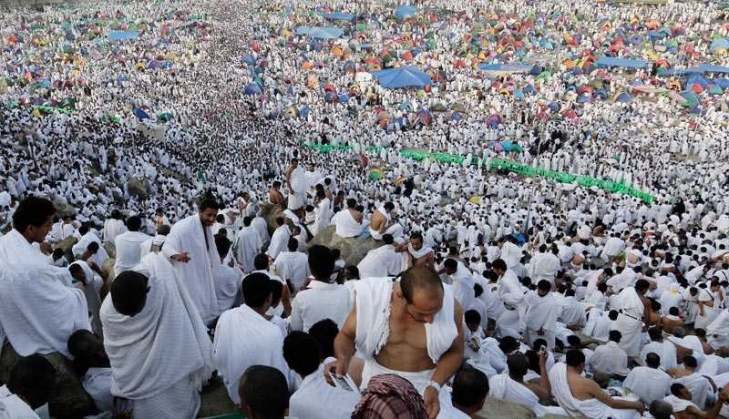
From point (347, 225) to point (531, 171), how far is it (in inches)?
406

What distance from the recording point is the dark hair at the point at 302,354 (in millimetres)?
2281

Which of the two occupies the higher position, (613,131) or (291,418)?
(291,418)

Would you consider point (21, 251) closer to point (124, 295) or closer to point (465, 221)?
point (124, 295)

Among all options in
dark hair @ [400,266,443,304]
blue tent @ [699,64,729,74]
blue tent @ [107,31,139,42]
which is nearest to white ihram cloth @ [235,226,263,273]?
dark hair @ [400,266,443,304]

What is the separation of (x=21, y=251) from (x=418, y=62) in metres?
24.6

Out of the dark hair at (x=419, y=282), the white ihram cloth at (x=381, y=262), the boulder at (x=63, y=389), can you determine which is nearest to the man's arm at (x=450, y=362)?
the dark hair at (x=419, y=282)

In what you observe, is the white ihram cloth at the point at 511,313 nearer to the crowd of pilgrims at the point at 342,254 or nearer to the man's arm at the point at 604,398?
the crowd of pilgrims at the point at 342,254

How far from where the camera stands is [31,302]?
2.62 m

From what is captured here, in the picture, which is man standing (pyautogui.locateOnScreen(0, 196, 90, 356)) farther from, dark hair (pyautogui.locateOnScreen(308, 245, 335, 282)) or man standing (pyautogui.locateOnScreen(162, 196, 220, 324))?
dark hair (pyautogui.locateOnScreen(308, 245, 335, 282))

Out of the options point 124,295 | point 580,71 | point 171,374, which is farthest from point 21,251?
point 580,71

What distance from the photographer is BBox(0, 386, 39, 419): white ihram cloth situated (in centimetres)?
193

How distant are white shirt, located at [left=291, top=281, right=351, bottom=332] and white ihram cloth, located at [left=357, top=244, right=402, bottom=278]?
4.98 ft

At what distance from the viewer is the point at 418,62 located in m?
25.9

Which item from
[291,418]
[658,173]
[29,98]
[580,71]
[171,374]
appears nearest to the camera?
[291,418]
